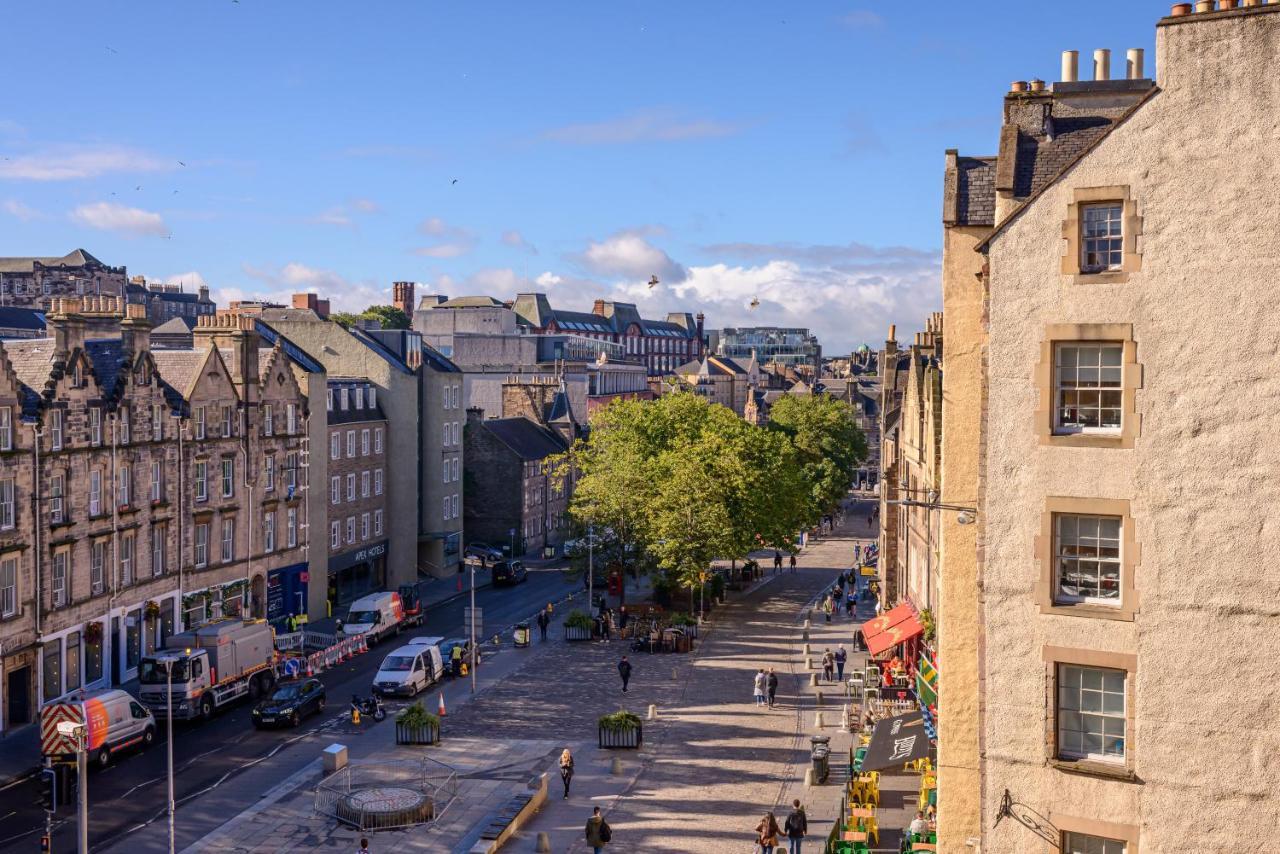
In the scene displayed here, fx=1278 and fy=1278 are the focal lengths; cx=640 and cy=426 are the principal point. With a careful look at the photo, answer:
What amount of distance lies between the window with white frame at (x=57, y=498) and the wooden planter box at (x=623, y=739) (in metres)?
21.2

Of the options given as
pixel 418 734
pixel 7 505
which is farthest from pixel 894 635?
pixel 7 505

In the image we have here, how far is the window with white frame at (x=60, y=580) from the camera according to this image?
44781 millimetres

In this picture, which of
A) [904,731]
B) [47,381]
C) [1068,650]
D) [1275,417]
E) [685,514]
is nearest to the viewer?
[1275,417]

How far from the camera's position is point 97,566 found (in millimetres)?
47688

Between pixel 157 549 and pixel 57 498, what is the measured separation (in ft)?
22.2

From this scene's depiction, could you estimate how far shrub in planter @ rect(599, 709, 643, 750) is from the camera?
39.3 m

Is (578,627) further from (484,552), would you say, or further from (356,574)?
(484,552)

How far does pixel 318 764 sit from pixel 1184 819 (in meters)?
27.3

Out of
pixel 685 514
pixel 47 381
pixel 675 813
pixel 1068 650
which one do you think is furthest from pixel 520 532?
pixel 1068 650

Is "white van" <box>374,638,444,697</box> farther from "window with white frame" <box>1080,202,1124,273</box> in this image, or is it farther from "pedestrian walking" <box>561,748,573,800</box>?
"window with white frame" <box>1080,202,1124,273</box>

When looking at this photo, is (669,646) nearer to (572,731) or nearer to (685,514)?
(685,514)

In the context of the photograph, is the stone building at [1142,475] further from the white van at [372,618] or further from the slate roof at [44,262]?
the slate roof at [44,262]

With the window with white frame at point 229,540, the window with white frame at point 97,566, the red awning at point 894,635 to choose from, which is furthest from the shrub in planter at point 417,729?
the window with white frame at point 229,540

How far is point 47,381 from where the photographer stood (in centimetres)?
4534
